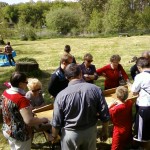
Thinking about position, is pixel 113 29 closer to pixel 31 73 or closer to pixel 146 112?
pixel 31 73

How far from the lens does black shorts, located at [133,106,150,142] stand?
4936 mm

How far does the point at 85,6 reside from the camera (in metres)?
71.9

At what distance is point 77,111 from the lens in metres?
3.70

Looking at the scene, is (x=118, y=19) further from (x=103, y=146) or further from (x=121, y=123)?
(x=121, y=123)

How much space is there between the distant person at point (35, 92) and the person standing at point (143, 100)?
172cm

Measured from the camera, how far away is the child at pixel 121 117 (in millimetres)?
5051

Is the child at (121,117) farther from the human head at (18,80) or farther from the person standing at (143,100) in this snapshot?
the human head at (18,80)

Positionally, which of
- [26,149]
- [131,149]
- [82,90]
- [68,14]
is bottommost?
[131,149]

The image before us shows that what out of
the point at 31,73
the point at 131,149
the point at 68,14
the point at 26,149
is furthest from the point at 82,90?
the point at 68,14

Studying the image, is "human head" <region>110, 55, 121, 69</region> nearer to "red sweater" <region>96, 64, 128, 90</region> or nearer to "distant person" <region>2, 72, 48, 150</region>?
"red sweater" <region>96, 64, 128, 90</region>

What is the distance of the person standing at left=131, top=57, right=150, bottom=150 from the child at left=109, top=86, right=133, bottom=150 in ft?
0.53

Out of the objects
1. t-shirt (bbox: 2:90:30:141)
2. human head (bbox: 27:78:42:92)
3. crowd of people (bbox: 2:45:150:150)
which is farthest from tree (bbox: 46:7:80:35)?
t-shirt (bbox: 2:90:30:141)

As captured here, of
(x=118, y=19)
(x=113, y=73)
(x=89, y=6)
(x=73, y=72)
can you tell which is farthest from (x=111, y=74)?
(x=89, y=6)

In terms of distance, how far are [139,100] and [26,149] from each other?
79.5 inches
